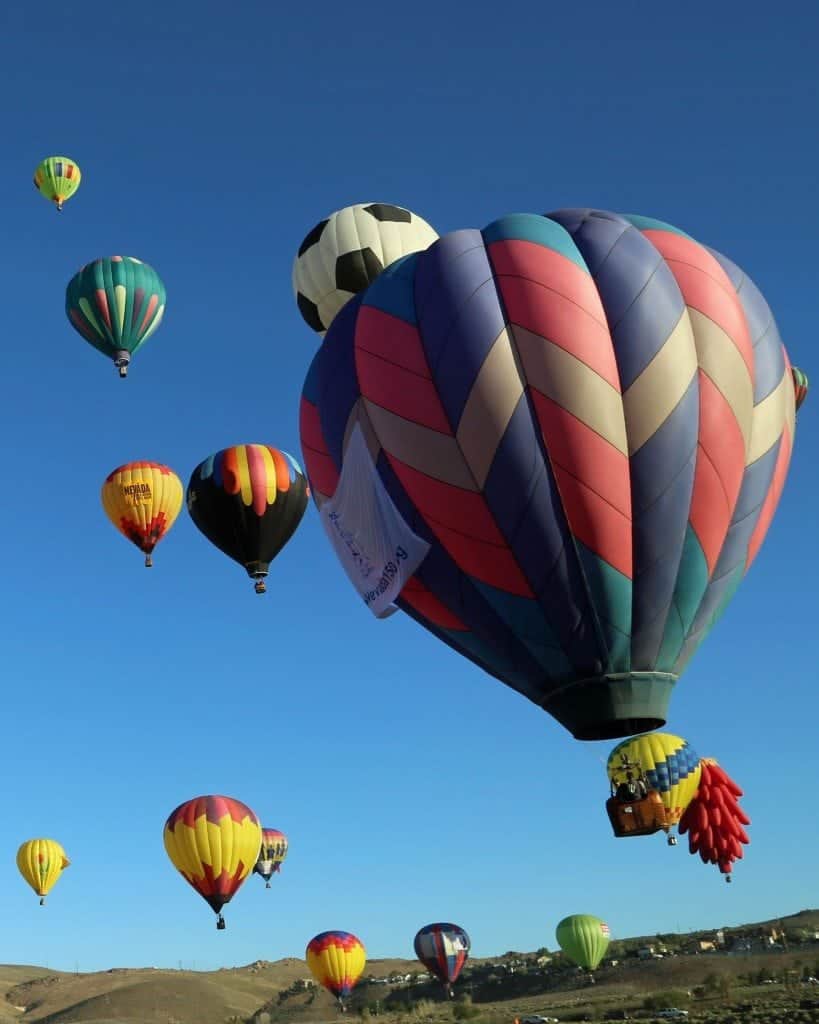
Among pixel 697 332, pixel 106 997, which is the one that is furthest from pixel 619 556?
pixel 106 997

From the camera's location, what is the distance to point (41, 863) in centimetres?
4975

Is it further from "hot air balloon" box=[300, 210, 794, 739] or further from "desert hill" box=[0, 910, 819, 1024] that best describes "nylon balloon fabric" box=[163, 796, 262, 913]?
"hot air balloon" box=[300, 210, 794, 739]

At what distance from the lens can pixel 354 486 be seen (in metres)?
16.0

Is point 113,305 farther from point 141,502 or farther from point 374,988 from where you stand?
point 374,988

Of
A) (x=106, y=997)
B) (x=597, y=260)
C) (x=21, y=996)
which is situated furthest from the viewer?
(x=21, y=996)

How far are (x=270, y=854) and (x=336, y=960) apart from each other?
273 inches

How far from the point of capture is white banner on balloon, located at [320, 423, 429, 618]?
1527 centimetres

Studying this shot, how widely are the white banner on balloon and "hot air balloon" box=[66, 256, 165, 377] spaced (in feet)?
64.5

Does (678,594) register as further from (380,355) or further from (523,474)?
(380,355)

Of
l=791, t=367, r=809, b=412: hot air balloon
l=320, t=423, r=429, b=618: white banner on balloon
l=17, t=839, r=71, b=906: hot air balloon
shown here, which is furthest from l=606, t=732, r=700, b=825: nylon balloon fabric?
l=17, t=839, r=71, b=906: hot air balloon

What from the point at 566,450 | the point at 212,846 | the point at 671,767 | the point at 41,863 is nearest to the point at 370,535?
the point at 566,450

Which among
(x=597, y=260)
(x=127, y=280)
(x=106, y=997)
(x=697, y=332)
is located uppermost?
(x=127, y=280)

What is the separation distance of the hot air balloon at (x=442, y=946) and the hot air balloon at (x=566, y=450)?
115 feet

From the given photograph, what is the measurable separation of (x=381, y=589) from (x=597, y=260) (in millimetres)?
5022
